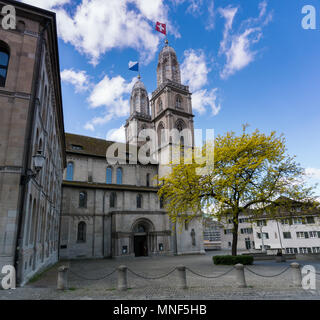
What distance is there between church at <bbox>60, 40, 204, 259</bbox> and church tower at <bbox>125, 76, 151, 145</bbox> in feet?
27.1

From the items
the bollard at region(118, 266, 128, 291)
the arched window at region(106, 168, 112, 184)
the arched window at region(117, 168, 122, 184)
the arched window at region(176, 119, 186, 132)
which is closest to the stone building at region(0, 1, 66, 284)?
the bollard at region(118, 266, 128, 291)

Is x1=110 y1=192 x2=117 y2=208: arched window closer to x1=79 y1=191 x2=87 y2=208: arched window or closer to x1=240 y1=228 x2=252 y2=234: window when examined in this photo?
x1=79 y1=191 x2=87 y2=208: arched window

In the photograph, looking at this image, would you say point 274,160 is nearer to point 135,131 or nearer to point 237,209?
point 237,209

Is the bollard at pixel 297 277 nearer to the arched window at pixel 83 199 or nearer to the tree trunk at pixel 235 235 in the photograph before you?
the tree trunk at pixel 235 235

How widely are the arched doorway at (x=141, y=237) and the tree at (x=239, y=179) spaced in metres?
15.2

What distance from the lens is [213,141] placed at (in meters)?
21.8

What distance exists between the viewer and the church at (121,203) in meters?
31.7

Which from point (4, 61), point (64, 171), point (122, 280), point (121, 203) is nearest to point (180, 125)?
point (121, 203)

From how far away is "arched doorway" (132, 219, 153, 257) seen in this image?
113ft

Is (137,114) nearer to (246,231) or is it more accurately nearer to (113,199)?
Answer: (113,199)

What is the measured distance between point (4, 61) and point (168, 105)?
34886mm

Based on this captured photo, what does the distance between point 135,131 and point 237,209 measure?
39.1 metres

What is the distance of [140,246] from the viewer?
35344mm
